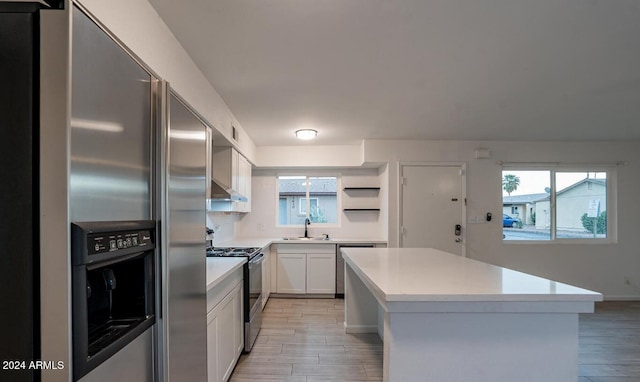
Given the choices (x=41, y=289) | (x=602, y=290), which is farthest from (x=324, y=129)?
(x=602, y=290)

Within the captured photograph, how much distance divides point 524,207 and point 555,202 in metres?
0.47

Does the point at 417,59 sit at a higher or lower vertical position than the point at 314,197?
higher

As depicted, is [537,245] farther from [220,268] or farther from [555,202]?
[220,268]

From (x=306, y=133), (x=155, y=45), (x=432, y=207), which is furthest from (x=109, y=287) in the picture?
(x=432, y=207)

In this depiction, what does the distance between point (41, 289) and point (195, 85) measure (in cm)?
176

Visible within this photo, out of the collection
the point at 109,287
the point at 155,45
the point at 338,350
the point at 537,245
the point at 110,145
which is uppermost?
the point at 155,45

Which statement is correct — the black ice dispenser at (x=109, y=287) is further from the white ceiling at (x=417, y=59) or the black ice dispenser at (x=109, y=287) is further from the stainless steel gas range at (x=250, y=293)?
the stainless steel gas range at (x=250, y=293)

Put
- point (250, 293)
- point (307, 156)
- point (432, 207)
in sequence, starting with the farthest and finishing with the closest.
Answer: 1. point (307, 156)
2. point (432, 207)
3. point (250, 293)

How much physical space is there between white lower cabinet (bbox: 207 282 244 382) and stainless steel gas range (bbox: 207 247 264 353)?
66 mm

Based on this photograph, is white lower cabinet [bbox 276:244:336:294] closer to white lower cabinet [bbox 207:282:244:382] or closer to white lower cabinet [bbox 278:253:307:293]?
white lower cabinet [bbox 278:253:307:293]

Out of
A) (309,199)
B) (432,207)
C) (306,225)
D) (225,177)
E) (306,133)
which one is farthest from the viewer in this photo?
(309,199)

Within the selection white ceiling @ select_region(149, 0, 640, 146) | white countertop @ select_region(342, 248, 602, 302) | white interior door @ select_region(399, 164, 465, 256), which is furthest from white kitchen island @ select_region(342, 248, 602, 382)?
white interior door @ select_region(399, 164, 465, 256)

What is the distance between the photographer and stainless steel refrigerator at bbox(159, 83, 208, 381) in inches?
44.1

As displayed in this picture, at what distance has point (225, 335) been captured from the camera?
220 cm
